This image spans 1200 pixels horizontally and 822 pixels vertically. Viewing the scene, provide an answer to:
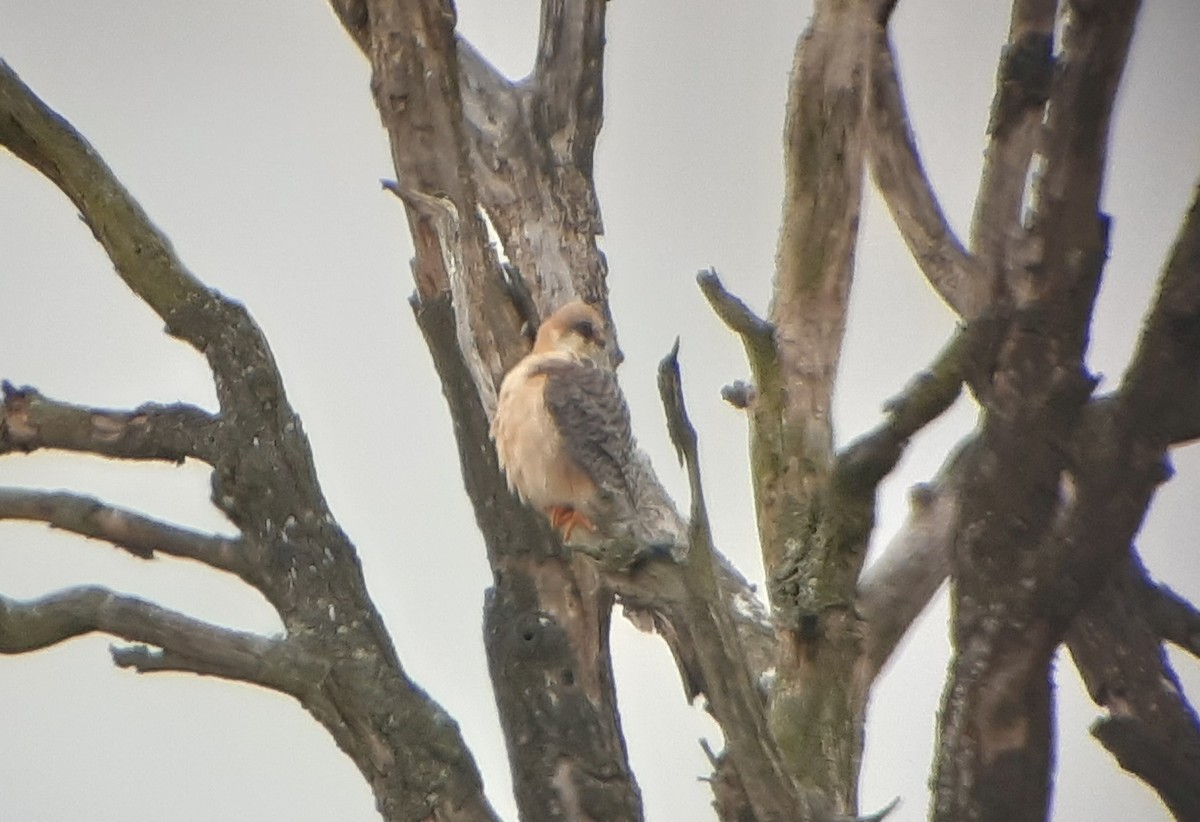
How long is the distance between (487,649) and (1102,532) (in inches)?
90.9

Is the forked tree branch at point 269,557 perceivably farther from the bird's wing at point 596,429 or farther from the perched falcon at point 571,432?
the bird's wing at point 596,429

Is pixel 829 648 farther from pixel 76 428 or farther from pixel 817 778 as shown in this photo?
pixel 76 428

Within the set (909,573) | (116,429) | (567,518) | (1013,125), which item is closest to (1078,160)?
A: (1013,125)

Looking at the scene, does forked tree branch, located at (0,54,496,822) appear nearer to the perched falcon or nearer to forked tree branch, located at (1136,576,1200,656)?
the perched falcon

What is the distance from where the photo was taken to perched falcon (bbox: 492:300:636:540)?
233 inches

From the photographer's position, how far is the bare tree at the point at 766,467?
3.14 meters

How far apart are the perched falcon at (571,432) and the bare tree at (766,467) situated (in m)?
0.20

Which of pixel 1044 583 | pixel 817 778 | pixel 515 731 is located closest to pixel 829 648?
pixel 817 778

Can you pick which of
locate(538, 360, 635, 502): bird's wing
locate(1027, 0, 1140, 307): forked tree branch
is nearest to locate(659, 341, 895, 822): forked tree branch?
locate(1027, 0, 1140, 307): forked tree branch

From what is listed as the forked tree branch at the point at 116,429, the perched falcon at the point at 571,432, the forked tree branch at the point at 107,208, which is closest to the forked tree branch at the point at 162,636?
the forked tree branch at the point at 116,429

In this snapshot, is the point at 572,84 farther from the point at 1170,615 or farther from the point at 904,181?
the point at 1170,615

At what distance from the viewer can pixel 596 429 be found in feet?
21.3

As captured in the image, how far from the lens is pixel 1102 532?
10.3ft

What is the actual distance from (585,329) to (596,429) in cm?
61
